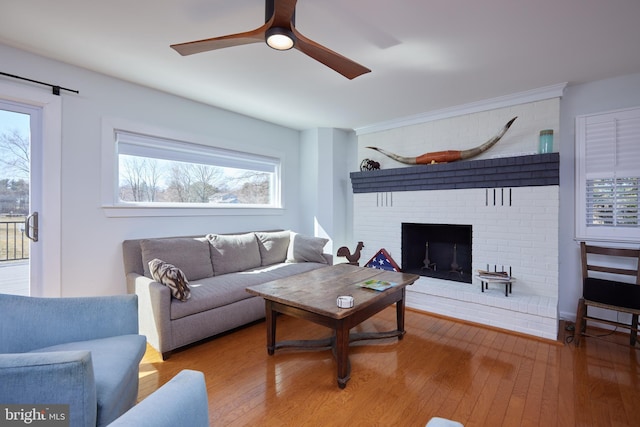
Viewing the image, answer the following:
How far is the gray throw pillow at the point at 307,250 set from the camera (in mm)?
3887

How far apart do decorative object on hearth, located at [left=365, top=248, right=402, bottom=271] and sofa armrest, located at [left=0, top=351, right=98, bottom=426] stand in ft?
11.2

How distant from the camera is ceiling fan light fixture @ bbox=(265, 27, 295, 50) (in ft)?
5.10

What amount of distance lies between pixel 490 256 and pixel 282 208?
2.85 metres

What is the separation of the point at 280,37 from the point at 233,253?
8.02 ft

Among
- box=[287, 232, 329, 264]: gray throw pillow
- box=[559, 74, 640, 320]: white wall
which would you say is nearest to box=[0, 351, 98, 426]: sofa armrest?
box=[287, 232, 329, 264]: gray throw pillow

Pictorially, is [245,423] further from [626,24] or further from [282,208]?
[626,24]

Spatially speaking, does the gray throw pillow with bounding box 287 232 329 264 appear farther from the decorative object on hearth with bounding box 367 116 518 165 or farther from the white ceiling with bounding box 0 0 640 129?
the white ceiling with bounding box 0 0 640 129

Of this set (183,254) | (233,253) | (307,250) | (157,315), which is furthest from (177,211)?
(307,250)

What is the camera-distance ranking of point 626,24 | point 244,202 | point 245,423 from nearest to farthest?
point 245,423 < point 626,24 < point 244,202

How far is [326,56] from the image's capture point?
5.97 feet

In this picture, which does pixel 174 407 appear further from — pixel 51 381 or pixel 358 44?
pixel 358 44

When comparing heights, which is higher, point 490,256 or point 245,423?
point 490,256

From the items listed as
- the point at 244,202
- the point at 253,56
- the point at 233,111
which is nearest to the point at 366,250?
the point at 244,202

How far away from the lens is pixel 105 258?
9.32 feet
